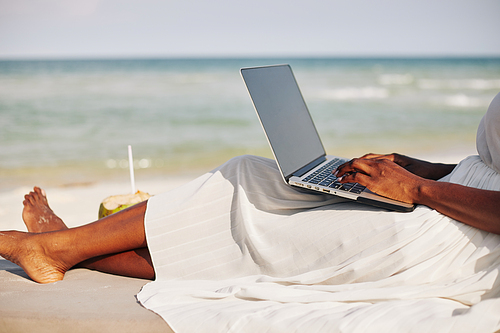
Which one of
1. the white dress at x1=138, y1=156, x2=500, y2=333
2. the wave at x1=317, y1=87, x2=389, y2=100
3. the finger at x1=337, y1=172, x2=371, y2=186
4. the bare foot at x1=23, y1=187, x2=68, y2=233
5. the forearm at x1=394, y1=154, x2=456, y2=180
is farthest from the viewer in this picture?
the wave at x1=317, y1=87, x2=389, y2=100

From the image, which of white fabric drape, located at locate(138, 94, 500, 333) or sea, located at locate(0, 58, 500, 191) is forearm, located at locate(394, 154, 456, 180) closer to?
white fabric drape, located at locate(138, 94, 500, 333)

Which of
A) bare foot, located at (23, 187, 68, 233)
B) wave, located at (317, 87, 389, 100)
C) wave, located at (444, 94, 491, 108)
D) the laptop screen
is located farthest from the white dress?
wave, located at (317, 87, 389, 100)

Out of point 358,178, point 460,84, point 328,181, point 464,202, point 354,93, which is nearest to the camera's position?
point 464,202

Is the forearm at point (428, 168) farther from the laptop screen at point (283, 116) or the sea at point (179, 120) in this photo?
the sea at point (179, 120)

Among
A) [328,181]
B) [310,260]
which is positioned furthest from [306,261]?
[328,181]

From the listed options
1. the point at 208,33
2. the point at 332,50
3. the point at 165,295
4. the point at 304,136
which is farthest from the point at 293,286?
the point at 332,50

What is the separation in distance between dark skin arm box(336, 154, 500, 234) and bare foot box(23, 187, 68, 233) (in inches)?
51.0

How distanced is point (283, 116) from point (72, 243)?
93 cm

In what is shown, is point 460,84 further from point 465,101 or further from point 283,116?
point 283,116

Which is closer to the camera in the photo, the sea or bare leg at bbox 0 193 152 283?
bare leg at bbox 0 193 152 283

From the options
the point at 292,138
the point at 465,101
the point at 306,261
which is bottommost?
the point at 306,261

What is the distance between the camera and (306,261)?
50.2 inches

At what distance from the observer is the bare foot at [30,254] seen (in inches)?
57.2

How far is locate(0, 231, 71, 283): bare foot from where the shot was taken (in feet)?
4.77
